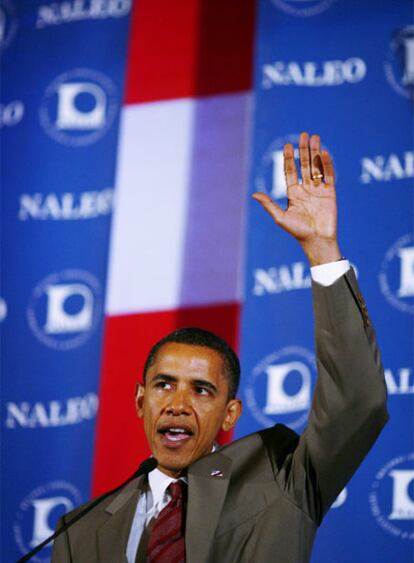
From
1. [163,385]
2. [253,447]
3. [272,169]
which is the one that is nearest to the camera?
[253,447]

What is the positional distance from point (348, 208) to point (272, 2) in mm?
821

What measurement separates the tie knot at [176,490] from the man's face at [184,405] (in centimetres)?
6

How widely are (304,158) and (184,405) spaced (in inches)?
21.7

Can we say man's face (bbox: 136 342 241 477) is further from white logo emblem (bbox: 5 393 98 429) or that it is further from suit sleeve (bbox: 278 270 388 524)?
white logo emblem (bbox: 5 393 98 429)

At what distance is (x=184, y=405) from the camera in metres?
2.10

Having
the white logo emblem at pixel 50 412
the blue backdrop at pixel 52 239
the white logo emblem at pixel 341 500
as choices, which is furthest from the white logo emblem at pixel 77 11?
the white logo emblem at pixel 341 500

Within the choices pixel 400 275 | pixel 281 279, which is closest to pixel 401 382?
pixel 400 275

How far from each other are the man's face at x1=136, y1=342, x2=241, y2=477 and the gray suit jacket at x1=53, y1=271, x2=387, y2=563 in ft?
0.23

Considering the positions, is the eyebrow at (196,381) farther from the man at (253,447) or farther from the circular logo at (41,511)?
the circular logo at (41,511)

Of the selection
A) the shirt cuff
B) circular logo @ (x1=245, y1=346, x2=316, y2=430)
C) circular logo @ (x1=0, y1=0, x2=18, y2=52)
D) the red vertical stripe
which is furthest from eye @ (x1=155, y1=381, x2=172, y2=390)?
circular logo @ (x1=0, y1=0, x2=18, y2=52)

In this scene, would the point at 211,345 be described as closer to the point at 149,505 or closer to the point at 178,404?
the point at 178,404

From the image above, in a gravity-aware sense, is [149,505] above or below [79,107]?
below

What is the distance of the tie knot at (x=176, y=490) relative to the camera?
2.00 m

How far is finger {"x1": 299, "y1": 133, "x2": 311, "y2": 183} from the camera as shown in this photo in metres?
1.97
